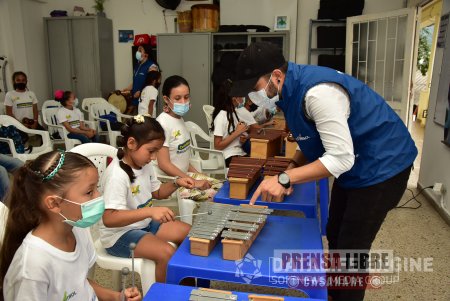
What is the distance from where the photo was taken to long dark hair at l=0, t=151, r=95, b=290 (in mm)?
1302

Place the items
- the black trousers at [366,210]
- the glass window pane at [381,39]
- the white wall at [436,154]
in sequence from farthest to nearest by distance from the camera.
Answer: the glass window pane at [381,39]
the white wall at [436,154]
the black trousers at [366,210]

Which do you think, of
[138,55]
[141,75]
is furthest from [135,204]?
[138,55]

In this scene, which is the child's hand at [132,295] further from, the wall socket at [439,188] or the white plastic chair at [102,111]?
the white plastic chair at [102,111]

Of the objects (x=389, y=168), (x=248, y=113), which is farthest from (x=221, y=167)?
(x=389, y=168)

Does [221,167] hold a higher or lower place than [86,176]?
lower

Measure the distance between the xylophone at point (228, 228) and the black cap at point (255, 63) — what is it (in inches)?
22.2

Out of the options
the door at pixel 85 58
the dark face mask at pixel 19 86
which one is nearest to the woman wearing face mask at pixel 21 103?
the dark face mask at pixel 19 86

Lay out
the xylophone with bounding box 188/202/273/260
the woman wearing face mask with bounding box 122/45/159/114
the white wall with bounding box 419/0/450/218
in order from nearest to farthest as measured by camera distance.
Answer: the xylophone with bounding box 188/202/273/260 → the white wall with bounding box 419/0/450/218 → the woman wearing face mask with bounding box 122/45/159/114

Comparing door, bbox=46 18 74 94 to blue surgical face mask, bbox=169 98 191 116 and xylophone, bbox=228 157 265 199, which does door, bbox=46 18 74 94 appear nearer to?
blue surgical face mask, bbox=169 98 191 116

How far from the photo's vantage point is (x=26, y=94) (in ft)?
19.5

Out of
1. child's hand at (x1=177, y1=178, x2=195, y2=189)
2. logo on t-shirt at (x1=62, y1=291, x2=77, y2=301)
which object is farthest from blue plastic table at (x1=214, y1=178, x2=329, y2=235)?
logo on t-shirt at (x1=62, y1=291, x2=77, y2=301)

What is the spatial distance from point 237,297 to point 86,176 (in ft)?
2.28

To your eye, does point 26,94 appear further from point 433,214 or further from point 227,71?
point 433,214

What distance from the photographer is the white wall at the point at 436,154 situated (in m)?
3.85
